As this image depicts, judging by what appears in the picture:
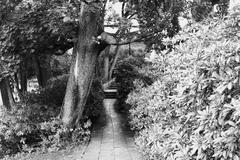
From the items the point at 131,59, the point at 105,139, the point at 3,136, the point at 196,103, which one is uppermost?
the point at 196,103

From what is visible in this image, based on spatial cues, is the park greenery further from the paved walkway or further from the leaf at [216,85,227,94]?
the paved walkway

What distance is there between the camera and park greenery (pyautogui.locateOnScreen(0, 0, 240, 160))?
2.00m

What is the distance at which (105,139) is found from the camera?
6.18 metres

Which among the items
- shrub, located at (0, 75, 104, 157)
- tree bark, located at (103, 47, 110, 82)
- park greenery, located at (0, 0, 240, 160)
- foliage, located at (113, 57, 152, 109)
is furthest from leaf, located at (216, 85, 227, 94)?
tree bark, located at (103, 47, 110, 82)

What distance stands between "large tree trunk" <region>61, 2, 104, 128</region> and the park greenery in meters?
0.02

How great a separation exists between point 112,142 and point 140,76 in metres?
2.87

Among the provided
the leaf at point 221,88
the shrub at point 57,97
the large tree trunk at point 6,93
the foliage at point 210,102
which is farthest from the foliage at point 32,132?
the leaf at point 221,88

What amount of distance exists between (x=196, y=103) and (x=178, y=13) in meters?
5.54

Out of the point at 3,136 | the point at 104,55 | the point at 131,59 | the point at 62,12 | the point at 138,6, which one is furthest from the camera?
the point at 104,55

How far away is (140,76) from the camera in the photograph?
823cm

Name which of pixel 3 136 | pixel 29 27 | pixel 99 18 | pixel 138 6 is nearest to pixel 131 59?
pixel 138 6

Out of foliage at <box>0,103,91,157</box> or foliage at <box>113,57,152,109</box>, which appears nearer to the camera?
foliage at <box>0,103,91,157</box>

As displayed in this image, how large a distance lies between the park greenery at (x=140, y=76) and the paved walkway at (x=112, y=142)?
36 centimetres

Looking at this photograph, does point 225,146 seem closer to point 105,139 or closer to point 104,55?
point 105,139
